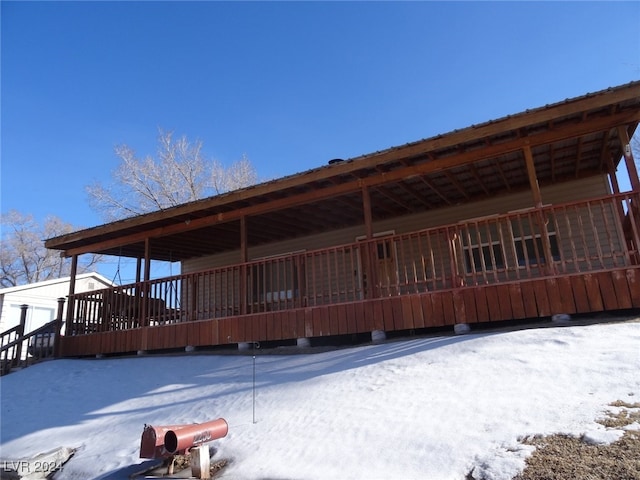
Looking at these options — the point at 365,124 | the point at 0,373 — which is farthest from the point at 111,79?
Answer: the point at 0,373

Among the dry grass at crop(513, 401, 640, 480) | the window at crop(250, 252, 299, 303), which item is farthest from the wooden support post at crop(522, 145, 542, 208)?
the window at crop(250, 252, 299, 303)

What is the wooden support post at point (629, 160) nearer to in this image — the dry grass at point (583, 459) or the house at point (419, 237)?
the house at point (419, 237)

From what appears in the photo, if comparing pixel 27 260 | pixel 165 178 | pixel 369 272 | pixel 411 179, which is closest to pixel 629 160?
pixel 411 179

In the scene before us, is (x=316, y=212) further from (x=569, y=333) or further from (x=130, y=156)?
(x=130, y=156)

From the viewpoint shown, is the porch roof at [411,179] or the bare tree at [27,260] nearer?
the porch roof at [411,179]

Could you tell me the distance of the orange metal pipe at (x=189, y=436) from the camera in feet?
12.5

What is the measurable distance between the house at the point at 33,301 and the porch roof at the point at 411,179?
1006 cm

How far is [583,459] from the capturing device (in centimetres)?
283

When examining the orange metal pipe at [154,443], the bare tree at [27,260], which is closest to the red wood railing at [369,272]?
the orange metal pipe at [154,443]

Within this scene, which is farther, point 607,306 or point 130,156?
point 130,156

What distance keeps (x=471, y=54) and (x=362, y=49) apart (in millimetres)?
4830

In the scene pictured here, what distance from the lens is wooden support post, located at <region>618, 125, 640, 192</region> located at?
6.13m

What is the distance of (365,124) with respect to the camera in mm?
24547

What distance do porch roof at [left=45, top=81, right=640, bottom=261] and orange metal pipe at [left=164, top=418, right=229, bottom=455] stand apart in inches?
198
